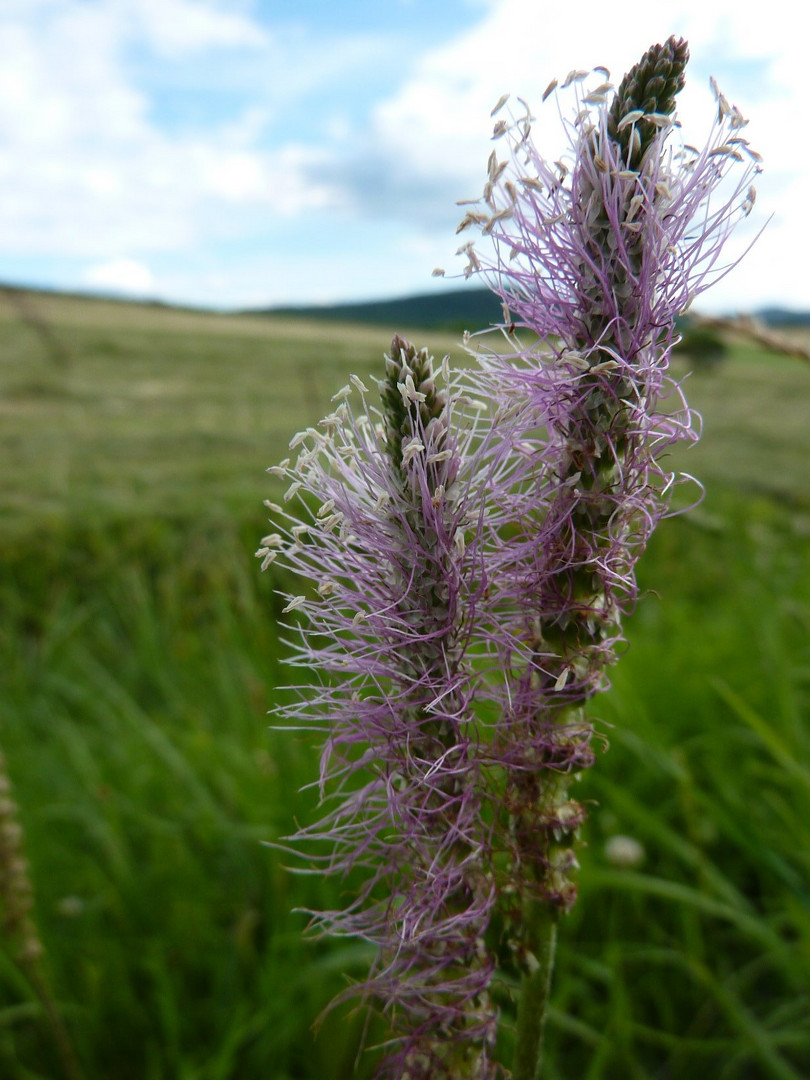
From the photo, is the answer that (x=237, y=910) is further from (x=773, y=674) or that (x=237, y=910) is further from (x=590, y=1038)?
(x=773, y=674)

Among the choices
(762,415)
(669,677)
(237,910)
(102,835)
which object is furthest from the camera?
(762,415)

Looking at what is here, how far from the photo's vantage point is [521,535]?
1.16 m

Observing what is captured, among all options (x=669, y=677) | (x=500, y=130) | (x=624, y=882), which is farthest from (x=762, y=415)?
(x=500, y=130)

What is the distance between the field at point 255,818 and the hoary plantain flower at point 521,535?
22 centimetres

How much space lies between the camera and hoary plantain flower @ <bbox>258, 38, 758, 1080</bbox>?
1.04 metres

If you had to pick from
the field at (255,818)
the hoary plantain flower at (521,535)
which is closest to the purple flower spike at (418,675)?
the hoary plantain flower at (521,535)

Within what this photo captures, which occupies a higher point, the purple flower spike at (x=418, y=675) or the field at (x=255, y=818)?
the purple flower spike at (x=418, y=675)

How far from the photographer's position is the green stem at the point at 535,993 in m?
1.08

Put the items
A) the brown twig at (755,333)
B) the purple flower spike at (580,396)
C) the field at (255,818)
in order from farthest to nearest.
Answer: the field at (255,818)
the brown twig at (755,333)
the purple flower spike at (580,396)

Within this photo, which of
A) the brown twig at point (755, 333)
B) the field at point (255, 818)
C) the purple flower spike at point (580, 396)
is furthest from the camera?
the field at point (255, 818)

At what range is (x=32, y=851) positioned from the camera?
324cm

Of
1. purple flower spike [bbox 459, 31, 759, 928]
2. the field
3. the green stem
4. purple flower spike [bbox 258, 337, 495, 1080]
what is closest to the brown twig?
the field

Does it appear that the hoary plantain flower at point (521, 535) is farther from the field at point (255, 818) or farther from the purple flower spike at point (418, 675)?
the field at point (255, 818)

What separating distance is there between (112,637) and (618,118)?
15.4 ft
